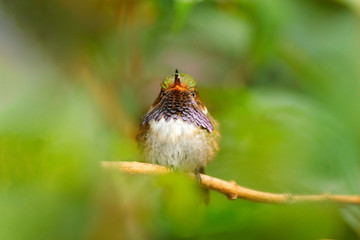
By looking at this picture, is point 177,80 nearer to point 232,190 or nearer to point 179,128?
point 179,128

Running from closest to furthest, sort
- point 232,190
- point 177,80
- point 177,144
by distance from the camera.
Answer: point 232,190, point 177,80, point 177,144

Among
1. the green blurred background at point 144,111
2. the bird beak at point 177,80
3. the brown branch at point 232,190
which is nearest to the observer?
the green blurred background at point 144,111

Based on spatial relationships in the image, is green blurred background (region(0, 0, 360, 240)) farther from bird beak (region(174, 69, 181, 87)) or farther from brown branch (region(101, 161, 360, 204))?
bird beak (region(174, 69, 181, 87))

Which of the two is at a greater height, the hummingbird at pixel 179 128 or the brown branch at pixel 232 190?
the hummingbird at pixel 179 128

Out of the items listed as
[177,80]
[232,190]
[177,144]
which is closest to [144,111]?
[177,144]

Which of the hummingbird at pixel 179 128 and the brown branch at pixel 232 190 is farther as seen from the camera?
the hummingbird at pixel 179 128

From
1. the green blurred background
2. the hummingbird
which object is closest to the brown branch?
the green blurred background

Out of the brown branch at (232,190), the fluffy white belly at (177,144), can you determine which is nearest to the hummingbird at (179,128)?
the fluffy white belly at (177,144)

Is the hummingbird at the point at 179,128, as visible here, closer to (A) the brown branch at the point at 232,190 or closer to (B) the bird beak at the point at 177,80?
(B) the bird beak at the point at 177,80
